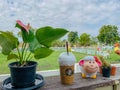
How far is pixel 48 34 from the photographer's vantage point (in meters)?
0.73

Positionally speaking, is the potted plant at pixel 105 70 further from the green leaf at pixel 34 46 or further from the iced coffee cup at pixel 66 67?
the green leaf at pixel 34 46

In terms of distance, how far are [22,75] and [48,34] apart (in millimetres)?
231

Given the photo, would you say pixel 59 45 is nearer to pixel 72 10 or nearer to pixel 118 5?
pixel 72 10

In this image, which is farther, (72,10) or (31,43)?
(72,10)

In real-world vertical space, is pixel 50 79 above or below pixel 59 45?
below

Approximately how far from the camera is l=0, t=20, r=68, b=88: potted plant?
0.69 m

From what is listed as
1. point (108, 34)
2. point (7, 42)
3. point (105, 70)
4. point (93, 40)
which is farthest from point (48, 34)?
point (108, 34)

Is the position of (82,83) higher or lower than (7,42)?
lower

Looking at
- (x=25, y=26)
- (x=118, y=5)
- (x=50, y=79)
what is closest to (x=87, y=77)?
(x=50, y=79)

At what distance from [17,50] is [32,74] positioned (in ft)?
0.49

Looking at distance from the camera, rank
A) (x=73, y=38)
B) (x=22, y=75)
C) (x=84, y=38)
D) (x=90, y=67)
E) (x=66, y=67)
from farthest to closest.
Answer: (x=84, y=38) → (x=73, y=38) → (x=90, y=67) → (x=66, y=67) → (x=22, y=75)

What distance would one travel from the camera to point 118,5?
1.52 m

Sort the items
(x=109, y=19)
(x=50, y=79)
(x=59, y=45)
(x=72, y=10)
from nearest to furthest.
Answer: (x=50, y=79) < (x=59, y=45) < (x=72, y=10) < (x=109, y=19)

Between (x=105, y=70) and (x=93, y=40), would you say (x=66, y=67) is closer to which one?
(x=105, y=70)
